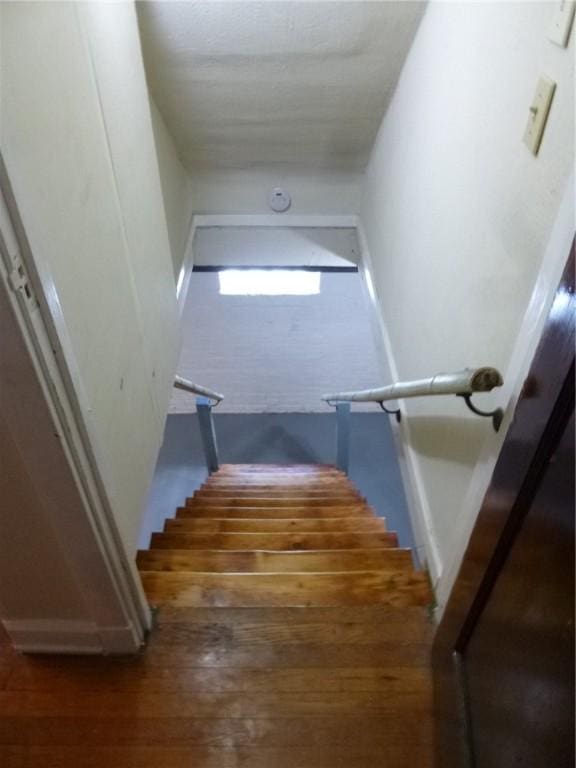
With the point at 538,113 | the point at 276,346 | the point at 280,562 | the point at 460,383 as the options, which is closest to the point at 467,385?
the point at 460,383

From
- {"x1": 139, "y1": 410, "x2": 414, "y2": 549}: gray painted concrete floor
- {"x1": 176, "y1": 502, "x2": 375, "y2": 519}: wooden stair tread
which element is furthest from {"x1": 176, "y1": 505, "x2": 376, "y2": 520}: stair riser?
{"x1": 139, "y1": 410, "x2": 414, "y2": 549}: gray painted concrete floor

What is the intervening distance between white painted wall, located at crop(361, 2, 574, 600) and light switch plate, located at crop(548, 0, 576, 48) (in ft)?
0.06

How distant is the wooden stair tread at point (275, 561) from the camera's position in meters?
1.70

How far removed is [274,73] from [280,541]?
6.58 ft

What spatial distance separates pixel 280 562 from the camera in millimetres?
1729

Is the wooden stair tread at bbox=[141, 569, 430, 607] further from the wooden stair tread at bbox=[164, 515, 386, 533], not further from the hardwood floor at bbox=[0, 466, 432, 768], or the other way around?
the wooden stair tread at bbox=[164, 515, 386, 533]

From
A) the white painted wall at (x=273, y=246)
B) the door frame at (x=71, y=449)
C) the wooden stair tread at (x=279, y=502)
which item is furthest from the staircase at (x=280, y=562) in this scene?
the white painted wall at (x=273, y=246)

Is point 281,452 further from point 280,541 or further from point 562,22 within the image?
point 562,22

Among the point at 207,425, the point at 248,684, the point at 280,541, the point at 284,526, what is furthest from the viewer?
the point at 207,425

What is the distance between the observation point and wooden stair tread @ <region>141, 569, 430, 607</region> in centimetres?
150

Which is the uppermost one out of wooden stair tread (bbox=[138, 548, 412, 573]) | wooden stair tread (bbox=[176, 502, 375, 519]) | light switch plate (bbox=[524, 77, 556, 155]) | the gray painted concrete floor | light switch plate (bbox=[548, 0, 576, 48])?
light switch plate (bbox=[548, 0, 576, 48])

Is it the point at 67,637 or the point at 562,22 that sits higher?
the point at 562,22

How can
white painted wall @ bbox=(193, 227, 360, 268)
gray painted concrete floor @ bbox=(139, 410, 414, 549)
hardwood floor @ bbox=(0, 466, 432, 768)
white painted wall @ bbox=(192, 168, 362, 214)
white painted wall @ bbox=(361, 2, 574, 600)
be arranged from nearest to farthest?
white painted wall @ bbox=(361, 2, 574, 600)
hardwood floor @ bbox=(0, 466, 432, 768)
white painted wall @ bbox=(192, 168, 362, 214)
white painted wall @ bbox=(193, 227, 360, 268)
gray painted concrete floor @ bbox=(139, 410, 414, 549)

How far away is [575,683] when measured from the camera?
1.97 ft
